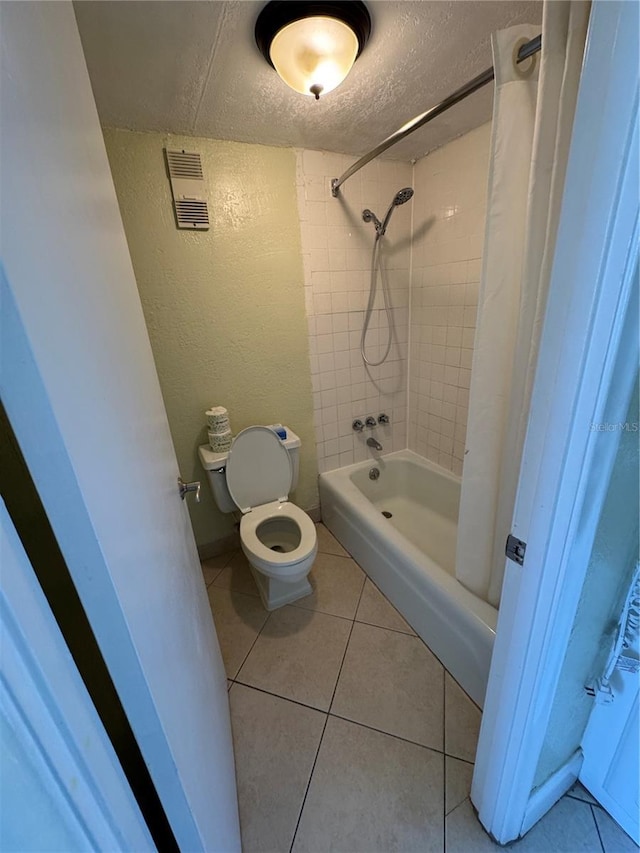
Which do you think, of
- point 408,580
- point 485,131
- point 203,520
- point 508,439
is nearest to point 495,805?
point 408,580

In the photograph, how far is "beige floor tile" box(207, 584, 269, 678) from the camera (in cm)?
145

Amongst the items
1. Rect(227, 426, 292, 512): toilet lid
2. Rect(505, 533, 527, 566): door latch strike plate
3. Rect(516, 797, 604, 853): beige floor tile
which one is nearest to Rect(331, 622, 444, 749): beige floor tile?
Rect(516, 797, 604, 853): beige floor tile

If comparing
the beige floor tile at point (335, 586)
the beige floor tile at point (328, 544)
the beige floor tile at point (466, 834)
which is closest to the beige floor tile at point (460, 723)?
the beige floor tile at point (466, 834)

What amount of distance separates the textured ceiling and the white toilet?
1308 mm

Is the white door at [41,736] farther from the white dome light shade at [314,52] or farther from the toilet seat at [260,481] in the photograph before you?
the white dome light shade at [314,52]

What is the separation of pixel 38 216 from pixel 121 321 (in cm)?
35

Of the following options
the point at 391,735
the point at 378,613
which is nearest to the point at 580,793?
the point at 391,735

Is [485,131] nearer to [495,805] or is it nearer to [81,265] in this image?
[81,265]

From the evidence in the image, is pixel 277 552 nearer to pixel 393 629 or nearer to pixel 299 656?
pixel 299 656

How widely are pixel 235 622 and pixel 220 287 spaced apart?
5.34 ft

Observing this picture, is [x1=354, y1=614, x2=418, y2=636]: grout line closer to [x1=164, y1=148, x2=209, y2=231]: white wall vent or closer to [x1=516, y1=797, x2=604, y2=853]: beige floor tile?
[x1=516, y1=797, x2=604, y2=853]: beige floor tile

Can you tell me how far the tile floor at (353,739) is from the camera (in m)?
0.93

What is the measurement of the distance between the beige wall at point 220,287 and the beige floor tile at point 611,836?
179cm

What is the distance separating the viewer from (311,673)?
1.36 meters
